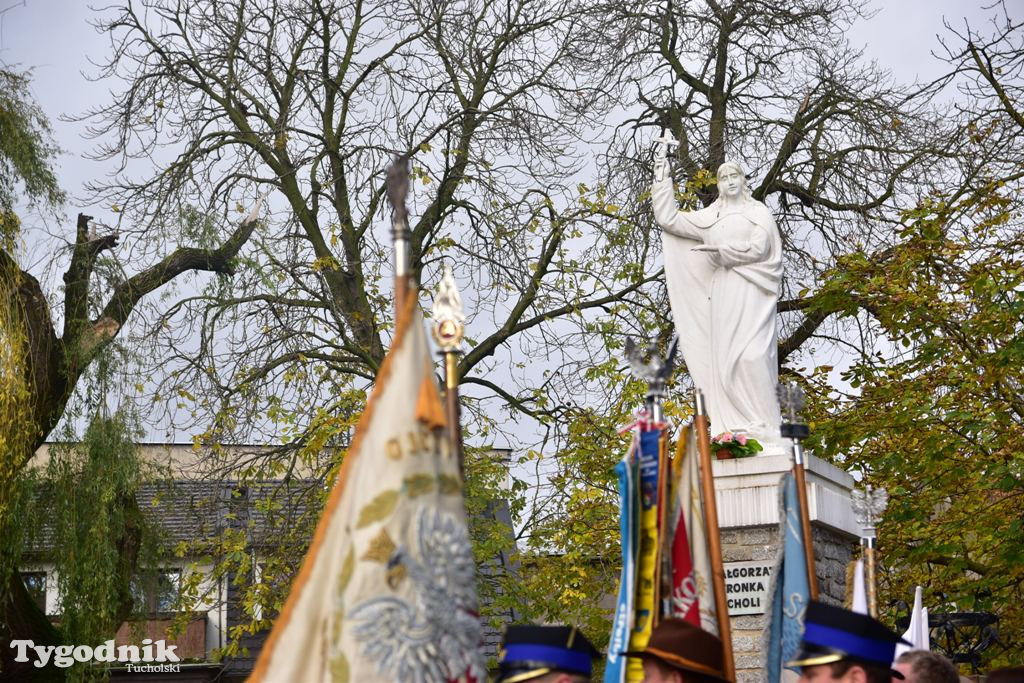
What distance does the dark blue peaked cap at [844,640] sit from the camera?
525cm

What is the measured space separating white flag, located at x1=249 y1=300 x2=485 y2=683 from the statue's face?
7523mm

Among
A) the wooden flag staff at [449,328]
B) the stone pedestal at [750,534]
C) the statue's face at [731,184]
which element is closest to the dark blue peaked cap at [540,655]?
the wooden flag staff at [449,328]

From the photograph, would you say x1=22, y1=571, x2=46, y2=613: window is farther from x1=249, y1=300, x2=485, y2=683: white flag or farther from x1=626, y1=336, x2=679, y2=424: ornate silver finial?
x1=249, y1=300, x2=485, y2=683: white flag

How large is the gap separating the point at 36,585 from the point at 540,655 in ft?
39.0

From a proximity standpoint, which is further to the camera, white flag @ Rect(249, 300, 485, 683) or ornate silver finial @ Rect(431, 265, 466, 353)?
ornate silver finial @ Rect(431, 265, 466, 353)

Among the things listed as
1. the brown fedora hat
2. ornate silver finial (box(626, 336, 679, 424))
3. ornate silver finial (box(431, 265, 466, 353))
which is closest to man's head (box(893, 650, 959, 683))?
the brown fedora hat

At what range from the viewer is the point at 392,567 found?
390 centimetres

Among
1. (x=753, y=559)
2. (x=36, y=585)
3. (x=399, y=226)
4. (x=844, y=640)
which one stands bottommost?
(x=844, y=640)

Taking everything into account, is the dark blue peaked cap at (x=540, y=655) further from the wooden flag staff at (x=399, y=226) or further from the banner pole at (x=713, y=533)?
the wooden flag staff at (x=399, y=226)

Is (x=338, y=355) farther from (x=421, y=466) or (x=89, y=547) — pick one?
(x=421, y=466)

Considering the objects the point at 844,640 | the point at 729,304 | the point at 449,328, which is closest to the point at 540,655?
the point at 844,640

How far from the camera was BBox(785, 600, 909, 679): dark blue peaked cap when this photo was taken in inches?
207

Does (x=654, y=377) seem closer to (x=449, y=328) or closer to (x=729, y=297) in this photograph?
(x=449, y=328)

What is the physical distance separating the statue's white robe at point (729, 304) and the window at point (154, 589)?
7465 mm
